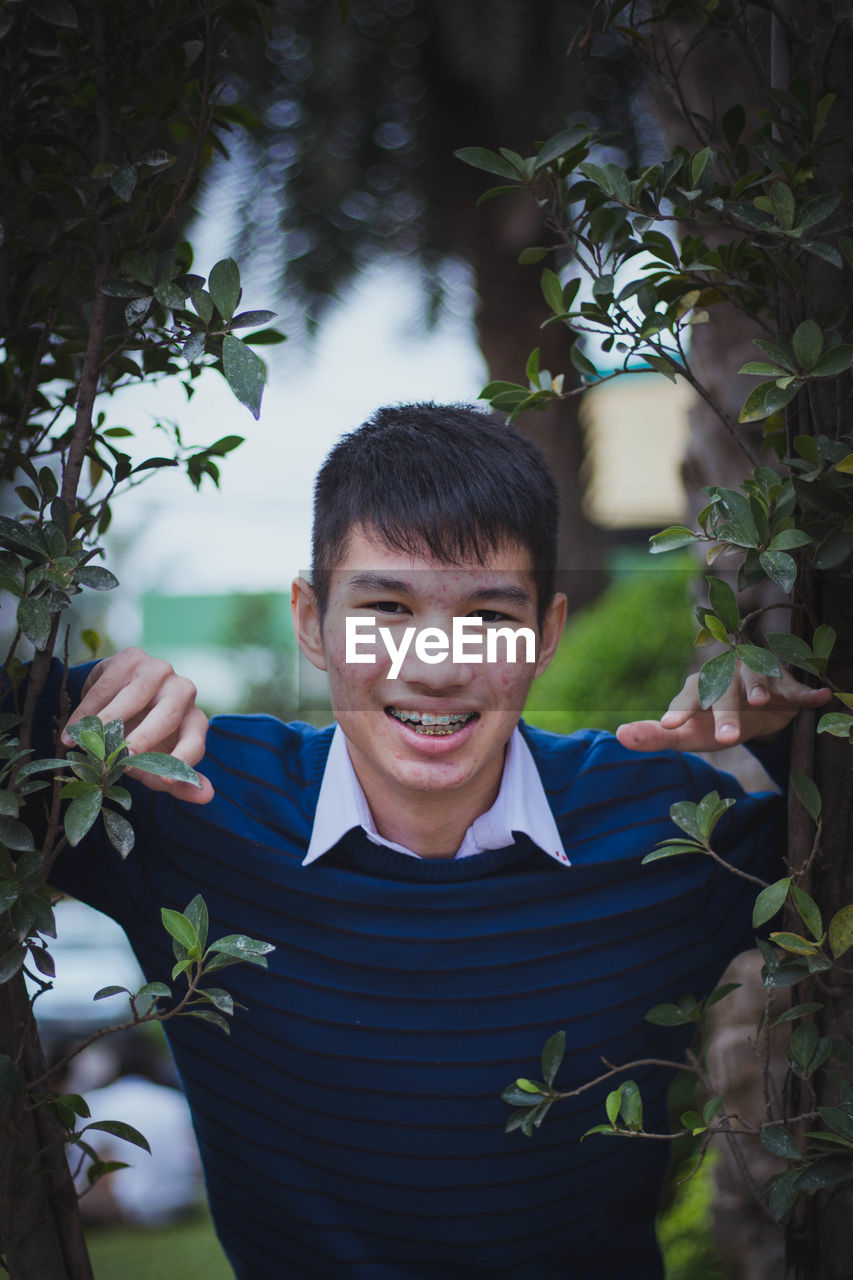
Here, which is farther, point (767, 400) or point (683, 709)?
Answer: point (683, 709)

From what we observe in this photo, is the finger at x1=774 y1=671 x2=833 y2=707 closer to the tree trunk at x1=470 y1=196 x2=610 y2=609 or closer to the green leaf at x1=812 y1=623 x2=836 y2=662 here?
the green leaf at x1=812 y1=623 x2=836 y2=662

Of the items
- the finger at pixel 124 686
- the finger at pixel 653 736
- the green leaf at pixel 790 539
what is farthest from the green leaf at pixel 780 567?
the finger at pixel 124 686

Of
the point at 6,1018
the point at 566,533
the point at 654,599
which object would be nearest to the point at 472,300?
the point at 566,533

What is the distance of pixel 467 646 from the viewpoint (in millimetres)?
1778

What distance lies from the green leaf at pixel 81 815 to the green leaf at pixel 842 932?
910 mm

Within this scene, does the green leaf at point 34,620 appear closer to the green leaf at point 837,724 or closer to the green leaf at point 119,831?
the green leaf at point 119,831

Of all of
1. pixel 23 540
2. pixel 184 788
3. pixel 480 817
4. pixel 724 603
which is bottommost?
pixel 480 817

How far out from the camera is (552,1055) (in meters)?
1.68

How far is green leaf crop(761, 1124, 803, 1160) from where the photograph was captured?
4.60ft

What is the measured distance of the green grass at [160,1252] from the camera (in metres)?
3.71

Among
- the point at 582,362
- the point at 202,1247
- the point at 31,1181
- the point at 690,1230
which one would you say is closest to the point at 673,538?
the point at 582,362

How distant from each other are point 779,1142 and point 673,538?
0.77 meters

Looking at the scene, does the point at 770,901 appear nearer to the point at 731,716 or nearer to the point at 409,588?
the point at 731,716

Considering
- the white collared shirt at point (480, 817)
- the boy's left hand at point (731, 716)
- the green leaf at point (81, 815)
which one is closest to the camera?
the green leaf at point (81, 815)
